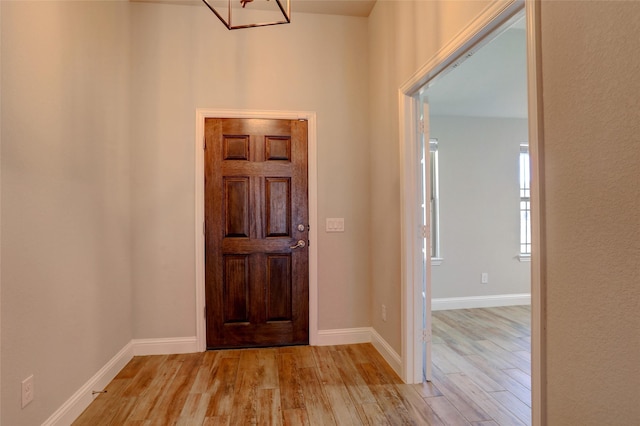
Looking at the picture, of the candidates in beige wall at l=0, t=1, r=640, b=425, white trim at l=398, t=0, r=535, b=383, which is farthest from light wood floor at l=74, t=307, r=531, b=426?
beige wall at l=0, t=1, r=640, b=425

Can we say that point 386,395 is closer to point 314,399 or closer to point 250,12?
point 314,399

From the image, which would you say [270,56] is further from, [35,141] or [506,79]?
[506,79]

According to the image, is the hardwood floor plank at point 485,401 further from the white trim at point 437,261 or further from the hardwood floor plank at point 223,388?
the white trim at point 437,261

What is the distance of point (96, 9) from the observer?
2305mm

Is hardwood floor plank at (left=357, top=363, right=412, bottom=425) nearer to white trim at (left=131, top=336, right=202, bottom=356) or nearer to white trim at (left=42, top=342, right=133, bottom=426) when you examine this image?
white trim at (left=131, top=336, right=202, bottom=356)

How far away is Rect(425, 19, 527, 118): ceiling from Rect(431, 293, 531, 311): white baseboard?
2417mm

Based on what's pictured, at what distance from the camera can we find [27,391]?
5.30 feet

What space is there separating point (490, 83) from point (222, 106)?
273cm

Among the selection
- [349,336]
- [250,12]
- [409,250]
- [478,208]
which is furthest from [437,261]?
[250,12]

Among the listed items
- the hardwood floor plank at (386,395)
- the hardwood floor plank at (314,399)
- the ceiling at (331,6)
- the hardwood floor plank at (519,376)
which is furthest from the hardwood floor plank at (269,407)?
the ceiling at (331,6)

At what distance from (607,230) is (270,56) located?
287 cm

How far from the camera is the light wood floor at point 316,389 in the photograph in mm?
1977

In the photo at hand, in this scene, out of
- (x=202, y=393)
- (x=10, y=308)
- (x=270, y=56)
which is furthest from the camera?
(x=270, y=56)

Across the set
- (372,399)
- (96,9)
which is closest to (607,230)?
(372,399)
